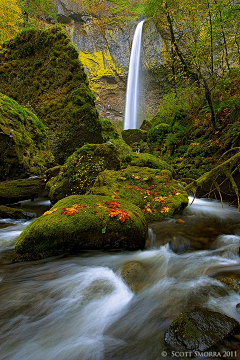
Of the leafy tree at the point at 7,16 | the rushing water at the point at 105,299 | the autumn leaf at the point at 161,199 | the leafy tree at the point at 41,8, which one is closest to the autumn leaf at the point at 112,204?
the rushing water at the point at 105,299

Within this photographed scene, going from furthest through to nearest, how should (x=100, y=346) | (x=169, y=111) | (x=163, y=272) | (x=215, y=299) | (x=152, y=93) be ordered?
1. (x=152, y=93)
2. (x=169, y=111)
3. (x=163, y=272)
4. (x=215, y=299)
5. (x=100, y=346)

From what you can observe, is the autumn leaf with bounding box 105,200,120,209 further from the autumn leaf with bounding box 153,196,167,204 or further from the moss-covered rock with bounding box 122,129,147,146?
the moss-covered rock with bounding box 122,129,147,146

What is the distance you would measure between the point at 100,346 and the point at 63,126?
9164 millimetres

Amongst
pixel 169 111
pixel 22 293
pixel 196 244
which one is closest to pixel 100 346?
pixel 22 293

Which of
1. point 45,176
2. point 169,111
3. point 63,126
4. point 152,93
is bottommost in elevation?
point 45,176

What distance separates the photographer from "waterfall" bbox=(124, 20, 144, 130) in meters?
29.1

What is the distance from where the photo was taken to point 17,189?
250 inches

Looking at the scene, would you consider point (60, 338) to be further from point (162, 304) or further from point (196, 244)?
point (196, 244)

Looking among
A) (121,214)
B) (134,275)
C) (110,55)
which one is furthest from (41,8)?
(134,275)

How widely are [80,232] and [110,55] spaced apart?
32321mm

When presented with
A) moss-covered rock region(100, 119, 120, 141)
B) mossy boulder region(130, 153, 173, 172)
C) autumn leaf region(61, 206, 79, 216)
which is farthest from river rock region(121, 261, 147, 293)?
moss-covered rock region(100, 119, 120, 141)

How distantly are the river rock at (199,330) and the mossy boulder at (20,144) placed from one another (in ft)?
20.3

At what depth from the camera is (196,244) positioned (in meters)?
3.84

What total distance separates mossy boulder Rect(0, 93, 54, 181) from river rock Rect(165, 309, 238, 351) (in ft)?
20.3
